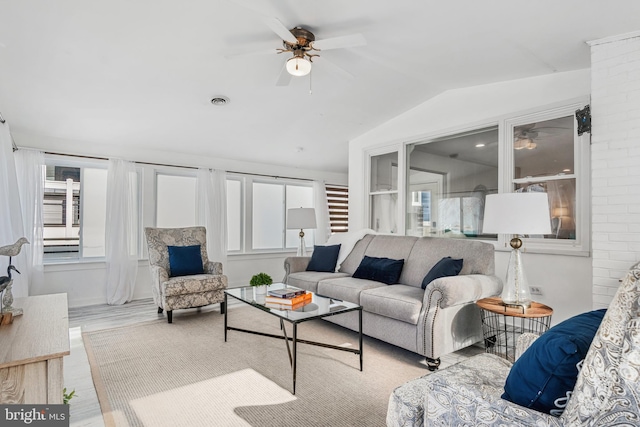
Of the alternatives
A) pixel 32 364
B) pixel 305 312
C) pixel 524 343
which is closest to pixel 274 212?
pixel 305 312

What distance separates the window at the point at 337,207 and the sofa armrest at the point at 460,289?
165 inches

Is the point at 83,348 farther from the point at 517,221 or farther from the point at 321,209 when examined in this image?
the point at 321,209

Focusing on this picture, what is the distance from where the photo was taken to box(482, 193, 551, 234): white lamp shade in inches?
89.1

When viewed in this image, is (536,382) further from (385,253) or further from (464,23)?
(385,253)

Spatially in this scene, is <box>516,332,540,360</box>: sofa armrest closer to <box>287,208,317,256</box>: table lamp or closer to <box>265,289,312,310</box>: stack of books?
<box>265,289,312,310</box>: stack of books

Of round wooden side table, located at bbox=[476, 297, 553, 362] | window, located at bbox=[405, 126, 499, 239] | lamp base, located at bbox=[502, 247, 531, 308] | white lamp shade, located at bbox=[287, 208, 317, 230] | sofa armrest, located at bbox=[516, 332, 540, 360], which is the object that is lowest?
round wooden side table, located at bbox=[476, 297, 553, 362]

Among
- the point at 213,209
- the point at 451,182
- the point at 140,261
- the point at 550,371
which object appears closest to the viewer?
the point at 550,371

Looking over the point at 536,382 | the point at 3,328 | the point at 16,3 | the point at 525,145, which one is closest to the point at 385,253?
the point at 525,145

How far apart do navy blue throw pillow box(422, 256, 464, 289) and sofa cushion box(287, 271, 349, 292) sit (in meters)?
1.11

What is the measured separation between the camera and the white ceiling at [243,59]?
7.86ft

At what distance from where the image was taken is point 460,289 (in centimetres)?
262

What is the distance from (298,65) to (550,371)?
2.38m

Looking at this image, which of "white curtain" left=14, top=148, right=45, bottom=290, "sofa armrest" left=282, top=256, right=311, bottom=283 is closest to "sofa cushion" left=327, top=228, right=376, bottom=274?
"sofa armrest" left=282, top=256, right=311, bottom=283

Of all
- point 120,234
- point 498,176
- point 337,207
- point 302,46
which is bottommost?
point 120,234
